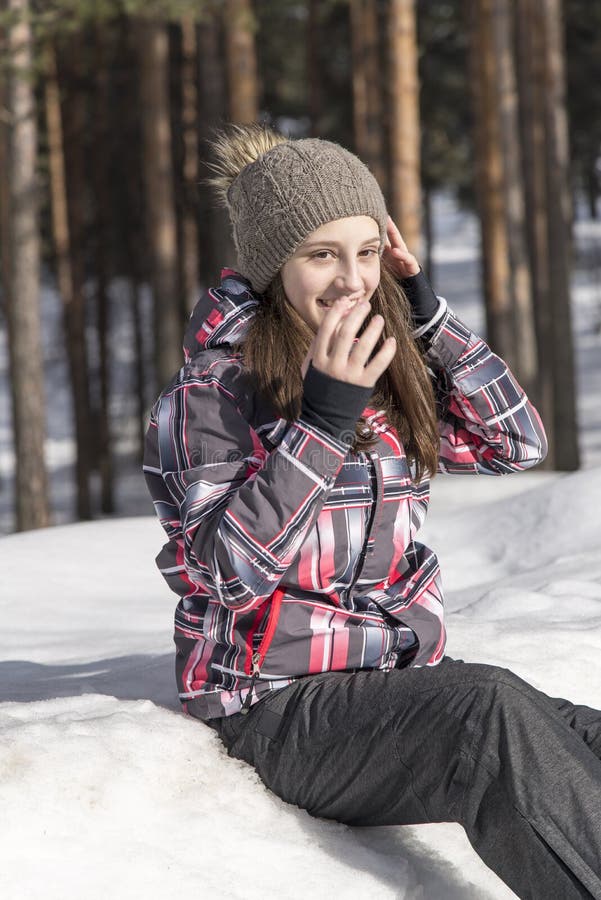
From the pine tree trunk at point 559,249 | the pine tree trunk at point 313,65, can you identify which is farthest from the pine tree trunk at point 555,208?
the pine tree trunk at point 313,65

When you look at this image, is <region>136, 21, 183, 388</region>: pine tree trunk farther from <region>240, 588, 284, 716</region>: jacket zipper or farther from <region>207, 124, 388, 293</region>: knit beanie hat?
<region>240, 588, 284, 716</region>: jacket zipper

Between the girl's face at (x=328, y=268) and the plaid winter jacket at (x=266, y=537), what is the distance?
14cm

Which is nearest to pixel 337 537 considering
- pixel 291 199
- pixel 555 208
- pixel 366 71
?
pixel 291 199

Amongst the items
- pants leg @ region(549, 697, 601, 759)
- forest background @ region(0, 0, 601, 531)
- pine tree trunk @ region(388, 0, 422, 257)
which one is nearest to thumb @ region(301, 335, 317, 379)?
pants leg @ region(549, 697, 601, 759)

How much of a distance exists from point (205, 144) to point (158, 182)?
55.0 inches

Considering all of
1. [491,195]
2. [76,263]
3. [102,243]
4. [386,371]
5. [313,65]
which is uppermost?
[313,65]

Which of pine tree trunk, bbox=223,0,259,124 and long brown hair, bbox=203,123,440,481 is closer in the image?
long brown hair, bbox=203,123,440,481

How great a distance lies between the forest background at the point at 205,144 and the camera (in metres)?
10.3

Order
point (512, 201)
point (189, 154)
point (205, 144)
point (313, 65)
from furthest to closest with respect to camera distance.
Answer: point (189, 154)
point (313, 65)
point (512, 201)
point (205, 144)

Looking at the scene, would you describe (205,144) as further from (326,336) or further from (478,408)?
(326,336)

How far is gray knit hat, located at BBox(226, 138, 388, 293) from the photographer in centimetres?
242

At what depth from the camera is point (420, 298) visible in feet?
8.77

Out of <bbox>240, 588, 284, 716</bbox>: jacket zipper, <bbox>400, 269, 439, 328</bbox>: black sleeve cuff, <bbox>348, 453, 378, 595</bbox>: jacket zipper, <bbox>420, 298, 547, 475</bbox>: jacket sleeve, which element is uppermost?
<bbox>400, 269, 439, 328</bbox>: black sleeve cuff

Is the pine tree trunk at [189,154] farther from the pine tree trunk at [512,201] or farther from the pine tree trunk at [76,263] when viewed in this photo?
the pine tree trunk at [512,201]
